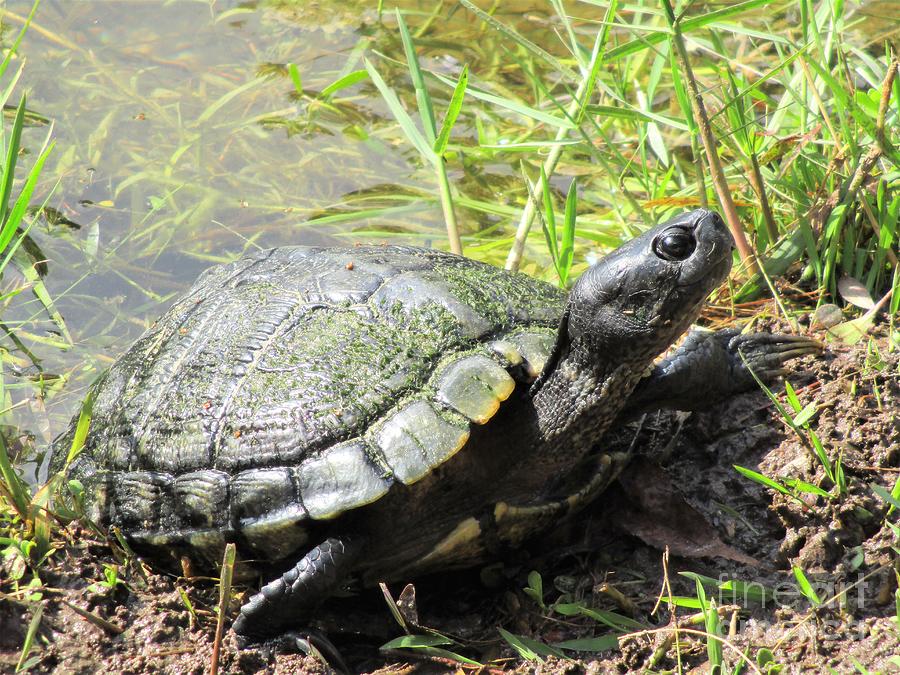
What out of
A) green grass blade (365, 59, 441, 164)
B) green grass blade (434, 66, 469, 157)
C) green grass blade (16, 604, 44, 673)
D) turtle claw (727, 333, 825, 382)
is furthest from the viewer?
green grass blade (365, 59, 441, 164)

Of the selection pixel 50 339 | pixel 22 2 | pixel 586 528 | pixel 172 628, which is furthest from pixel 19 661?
pixel 22 2

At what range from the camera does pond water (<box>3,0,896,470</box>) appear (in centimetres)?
521

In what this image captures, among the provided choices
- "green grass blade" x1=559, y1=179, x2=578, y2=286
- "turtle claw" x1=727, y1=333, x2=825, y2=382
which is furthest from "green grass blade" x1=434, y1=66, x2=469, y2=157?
"turtle claw" x1=727, y1=333, x2=825, y2=382

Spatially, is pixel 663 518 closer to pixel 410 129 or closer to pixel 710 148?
pixel 710 148

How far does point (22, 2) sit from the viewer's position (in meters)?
7.61

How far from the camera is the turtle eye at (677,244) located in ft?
9.89

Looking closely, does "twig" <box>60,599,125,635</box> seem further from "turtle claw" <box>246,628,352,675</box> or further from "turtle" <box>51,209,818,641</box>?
"turtle claw" <box>246,628,352,675</box>

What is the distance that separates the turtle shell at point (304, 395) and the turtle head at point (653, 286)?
0.28m

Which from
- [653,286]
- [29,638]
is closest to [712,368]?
[653,286]

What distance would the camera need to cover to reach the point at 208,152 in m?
6.36

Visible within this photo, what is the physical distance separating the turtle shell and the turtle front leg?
1.53 feet

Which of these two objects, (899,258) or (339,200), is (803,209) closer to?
(899,258)

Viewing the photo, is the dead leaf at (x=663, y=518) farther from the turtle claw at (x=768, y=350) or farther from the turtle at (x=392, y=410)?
the turtle claw at (x=768, y=350)

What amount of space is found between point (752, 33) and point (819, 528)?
2.35 meters
